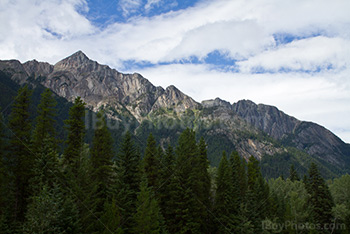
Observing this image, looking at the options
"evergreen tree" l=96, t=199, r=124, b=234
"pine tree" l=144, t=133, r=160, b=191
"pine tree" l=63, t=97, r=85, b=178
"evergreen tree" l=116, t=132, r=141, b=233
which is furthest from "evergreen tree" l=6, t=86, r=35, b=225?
"pine tree" l=144, t=133, r=160, b=191

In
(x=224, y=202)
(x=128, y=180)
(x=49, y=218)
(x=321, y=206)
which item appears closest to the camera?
(x=49, y=218)

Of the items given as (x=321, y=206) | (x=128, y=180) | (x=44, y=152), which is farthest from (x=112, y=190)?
(x=321, y=206)

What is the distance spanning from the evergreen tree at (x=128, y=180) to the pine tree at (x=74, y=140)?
5607 millimetres

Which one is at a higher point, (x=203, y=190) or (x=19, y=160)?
(x=19, y=160)

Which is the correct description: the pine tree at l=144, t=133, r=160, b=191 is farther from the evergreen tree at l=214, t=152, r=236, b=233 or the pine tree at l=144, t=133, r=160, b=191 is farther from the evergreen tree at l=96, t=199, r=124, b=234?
the evergreen tree at l=214, t=152, r=236, b=233

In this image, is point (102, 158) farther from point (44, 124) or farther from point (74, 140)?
point (44, 124)

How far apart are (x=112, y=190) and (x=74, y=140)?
756 cm

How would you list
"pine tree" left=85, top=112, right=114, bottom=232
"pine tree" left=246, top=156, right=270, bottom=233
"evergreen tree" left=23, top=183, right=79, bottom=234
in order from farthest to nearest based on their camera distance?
"pine tree" left=246, top=156, right=270, bottom=233 → "pine tree" left=85, top=112, right=114, bottom=232 → "evergreen tree" left=23, top=183, right=79, bottom=234

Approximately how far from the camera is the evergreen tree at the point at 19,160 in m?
28.1

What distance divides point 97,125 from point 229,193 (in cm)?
2658

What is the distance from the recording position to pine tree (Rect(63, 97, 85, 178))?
29297 millimetres

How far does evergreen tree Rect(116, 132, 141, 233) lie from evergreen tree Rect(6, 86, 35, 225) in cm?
1006

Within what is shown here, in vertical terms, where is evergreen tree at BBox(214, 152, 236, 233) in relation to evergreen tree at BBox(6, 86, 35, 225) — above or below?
below

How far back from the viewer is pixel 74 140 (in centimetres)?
3078
